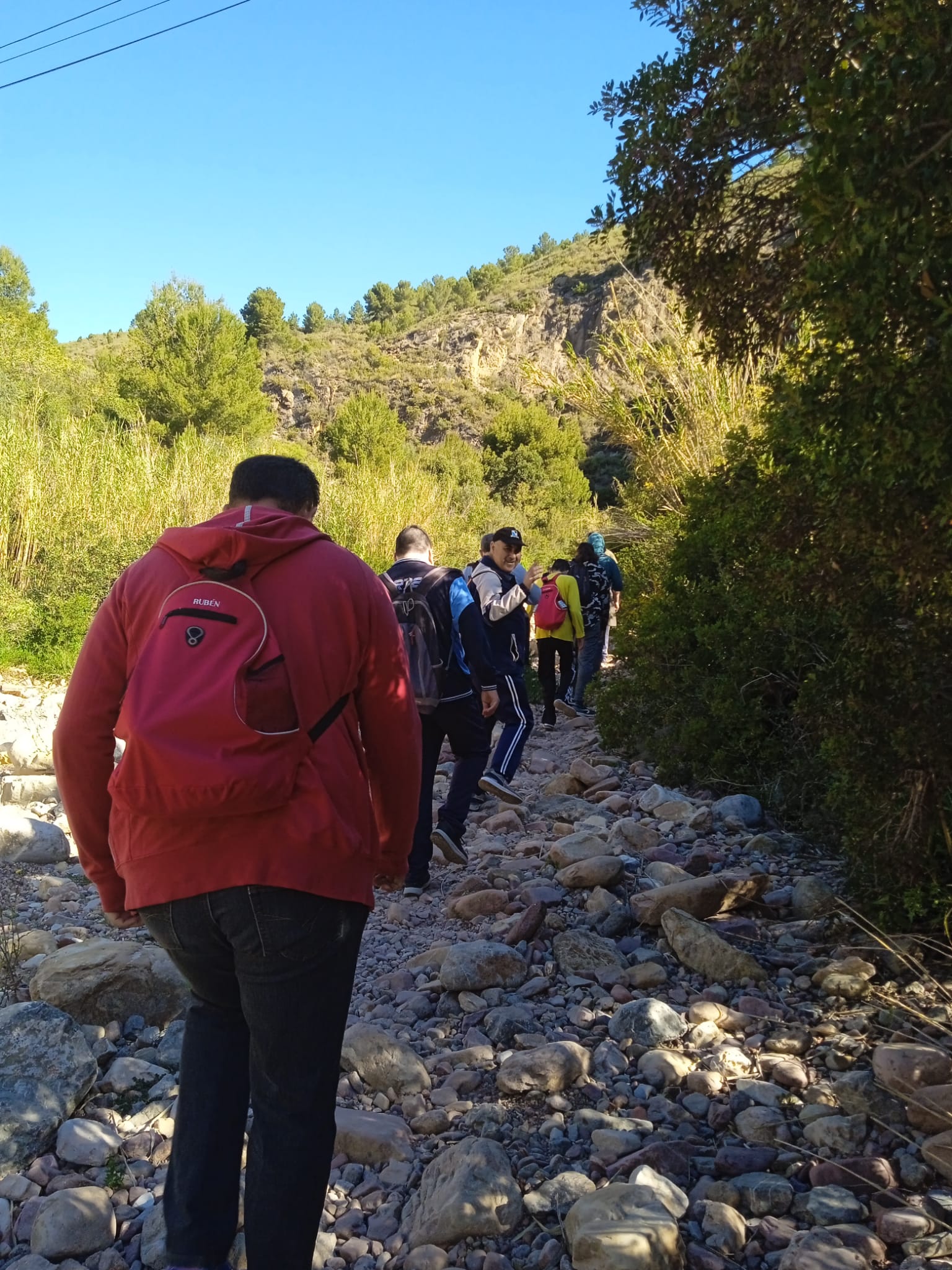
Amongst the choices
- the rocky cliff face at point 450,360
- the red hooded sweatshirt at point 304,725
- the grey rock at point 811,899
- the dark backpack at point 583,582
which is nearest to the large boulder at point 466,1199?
the red hooded sweatshirt at point 304,725

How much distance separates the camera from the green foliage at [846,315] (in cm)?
247

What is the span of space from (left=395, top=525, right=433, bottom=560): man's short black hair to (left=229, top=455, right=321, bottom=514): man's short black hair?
313cm

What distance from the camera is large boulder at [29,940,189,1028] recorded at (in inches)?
152

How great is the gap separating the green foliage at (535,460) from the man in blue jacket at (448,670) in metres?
33.7

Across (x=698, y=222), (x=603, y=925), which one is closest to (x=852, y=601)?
(x=698, y=222)

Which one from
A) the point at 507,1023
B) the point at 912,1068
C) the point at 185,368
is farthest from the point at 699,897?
the point at 185,368

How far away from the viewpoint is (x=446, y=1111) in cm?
329

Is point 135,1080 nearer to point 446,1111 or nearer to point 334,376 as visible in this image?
point 446,1111

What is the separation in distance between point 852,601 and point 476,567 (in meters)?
4.67

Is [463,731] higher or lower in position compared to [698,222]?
lower

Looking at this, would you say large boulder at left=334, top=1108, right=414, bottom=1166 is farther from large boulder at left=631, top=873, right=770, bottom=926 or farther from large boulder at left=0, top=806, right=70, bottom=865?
large boulder at left=0, top=806, right=70, bottom=865

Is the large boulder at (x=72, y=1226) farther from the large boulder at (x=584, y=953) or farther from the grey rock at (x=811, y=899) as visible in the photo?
the grey rock at (x=811, y=899)

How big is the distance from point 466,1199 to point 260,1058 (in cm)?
100

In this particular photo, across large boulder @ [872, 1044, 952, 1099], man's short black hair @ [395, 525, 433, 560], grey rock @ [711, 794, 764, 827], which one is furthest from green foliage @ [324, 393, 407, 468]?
large boulder @ [872, 1044, 952, 1099]
